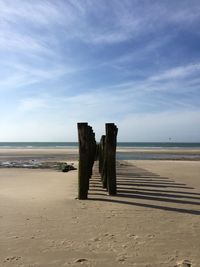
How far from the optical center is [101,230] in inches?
227

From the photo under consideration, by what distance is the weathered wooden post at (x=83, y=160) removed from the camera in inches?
348

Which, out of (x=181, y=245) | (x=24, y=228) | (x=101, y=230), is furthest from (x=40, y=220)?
(x=181, y=245)

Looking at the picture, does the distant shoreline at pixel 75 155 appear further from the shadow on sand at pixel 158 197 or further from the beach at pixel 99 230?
the beach at pixel 99 230

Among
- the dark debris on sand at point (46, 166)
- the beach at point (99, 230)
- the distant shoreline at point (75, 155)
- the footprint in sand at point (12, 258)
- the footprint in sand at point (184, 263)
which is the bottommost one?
the footprint in sand at point (184, 263)

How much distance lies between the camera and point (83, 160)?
29.5 feet

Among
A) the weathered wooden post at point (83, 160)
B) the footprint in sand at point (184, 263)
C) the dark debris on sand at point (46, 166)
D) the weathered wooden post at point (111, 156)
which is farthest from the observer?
the dark debris on sand at point (46, 166)

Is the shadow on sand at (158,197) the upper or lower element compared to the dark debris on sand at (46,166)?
lower

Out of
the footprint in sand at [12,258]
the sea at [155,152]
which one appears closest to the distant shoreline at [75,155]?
the sea at [155,152]

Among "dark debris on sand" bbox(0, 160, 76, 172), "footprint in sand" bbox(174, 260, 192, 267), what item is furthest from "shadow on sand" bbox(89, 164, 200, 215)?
"dark debris on sand" bbox(0, 160, 76, 172)

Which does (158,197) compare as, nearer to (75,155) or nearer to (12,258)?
(12,258)

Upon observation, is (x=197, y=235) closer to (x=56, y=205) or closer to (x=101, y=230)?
(x=101, y=230)

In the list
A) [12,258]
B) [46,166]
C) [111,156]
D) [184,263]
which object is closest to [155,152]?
[46,166]

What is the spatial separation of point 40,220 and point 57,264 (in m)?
2.21

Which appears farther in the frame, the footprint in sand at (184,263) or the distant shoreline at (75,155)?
the distant shoreline at (75,155)
